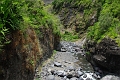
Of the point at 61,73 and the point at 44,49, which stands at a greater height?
the point at 44,49

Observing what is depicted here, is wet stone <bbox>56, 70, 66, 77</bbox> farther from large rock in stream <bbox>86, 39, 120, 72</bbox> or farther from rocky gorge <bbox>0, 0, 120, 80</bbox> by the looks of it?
large rock in stream <bbox>86, 39, 120, 72</bbox>

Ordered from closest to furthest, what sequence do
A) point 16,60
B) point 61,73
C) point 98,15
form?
point 16,60 < point 61,73 < point 98,15

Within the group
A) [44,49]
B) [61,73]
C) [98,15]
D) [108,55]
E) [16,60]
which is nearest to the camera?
[16,60]

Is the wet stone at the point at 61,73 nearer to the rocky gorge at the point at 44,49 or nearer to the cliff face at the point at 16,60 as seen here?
the rocky gorge at the point at 44,49

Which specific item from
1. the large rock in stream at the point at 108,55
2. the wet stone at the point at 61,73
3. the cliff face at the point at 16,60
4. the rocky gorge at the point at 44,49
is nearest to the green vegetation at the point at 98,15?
the rocky gorge at the point at 44,49

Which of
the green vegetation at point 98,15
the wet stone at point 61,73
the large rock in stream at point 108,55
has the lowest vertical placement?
the wet stone at point 61,73

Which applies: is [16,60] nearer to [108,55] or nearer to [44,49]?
[44,49]

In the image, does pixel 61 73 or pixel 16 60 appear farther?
pixel 61 73

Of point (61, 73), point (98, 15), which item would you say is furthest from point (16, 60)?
point (98, 15)

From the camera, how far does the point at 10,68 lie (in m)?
8.10

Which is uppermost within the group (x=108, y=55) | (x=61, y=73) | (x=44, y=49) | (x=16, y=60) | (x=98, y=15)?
(x=16, y=60)

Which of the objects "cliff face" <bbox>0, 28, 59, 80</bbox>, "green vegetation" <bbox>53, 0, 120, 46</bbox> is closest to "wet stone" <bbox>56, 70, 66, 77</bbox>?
"green vegetation" <bbox>53, 0, 120, 46</bbox>

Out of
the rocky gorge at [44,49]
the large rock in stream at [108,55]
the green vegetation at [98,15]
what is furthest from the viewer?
the green vegetation at [98,15]

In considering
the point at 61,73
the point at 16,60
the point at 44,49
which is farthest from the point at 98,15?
the point at 16,60
